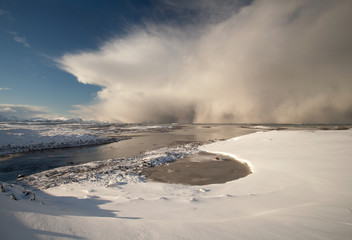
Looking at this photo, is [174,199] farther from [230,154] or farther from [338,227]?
[230,154]

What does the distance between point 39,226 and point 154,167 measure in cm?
970

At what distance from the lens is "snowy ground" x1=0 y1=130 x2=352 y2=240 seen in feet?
7.77

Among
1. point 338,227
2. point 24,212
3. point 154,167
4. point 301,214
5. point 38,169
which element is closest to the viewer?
point 24,212

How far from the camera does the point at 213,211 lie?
4090 mm

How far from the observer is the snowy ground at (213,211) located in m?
2.37

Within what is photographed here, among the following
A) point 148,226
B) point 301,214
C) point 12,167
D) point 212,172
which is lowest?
point 12,167

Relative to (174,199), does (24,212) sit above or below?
above

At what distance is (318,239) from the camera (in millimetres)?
2496

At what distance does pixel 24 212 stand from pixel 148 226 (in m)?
2.07

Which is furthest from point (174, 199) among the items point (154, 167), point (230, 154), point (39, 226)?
point (230, 154)

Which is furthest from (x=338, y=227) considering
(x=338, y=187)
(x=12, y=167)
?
(x=12, y=167)

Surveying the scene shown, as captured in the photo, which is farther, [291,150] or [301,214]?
[291,150]

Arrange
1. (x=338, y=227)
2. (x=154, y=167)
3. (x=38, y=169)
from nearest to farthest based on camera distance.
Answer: (x=338, y=227) < (x=154, y=167) < (x=38, y=169)

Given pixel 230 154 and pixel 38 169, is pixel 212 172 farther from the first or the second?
pixel 38 169
